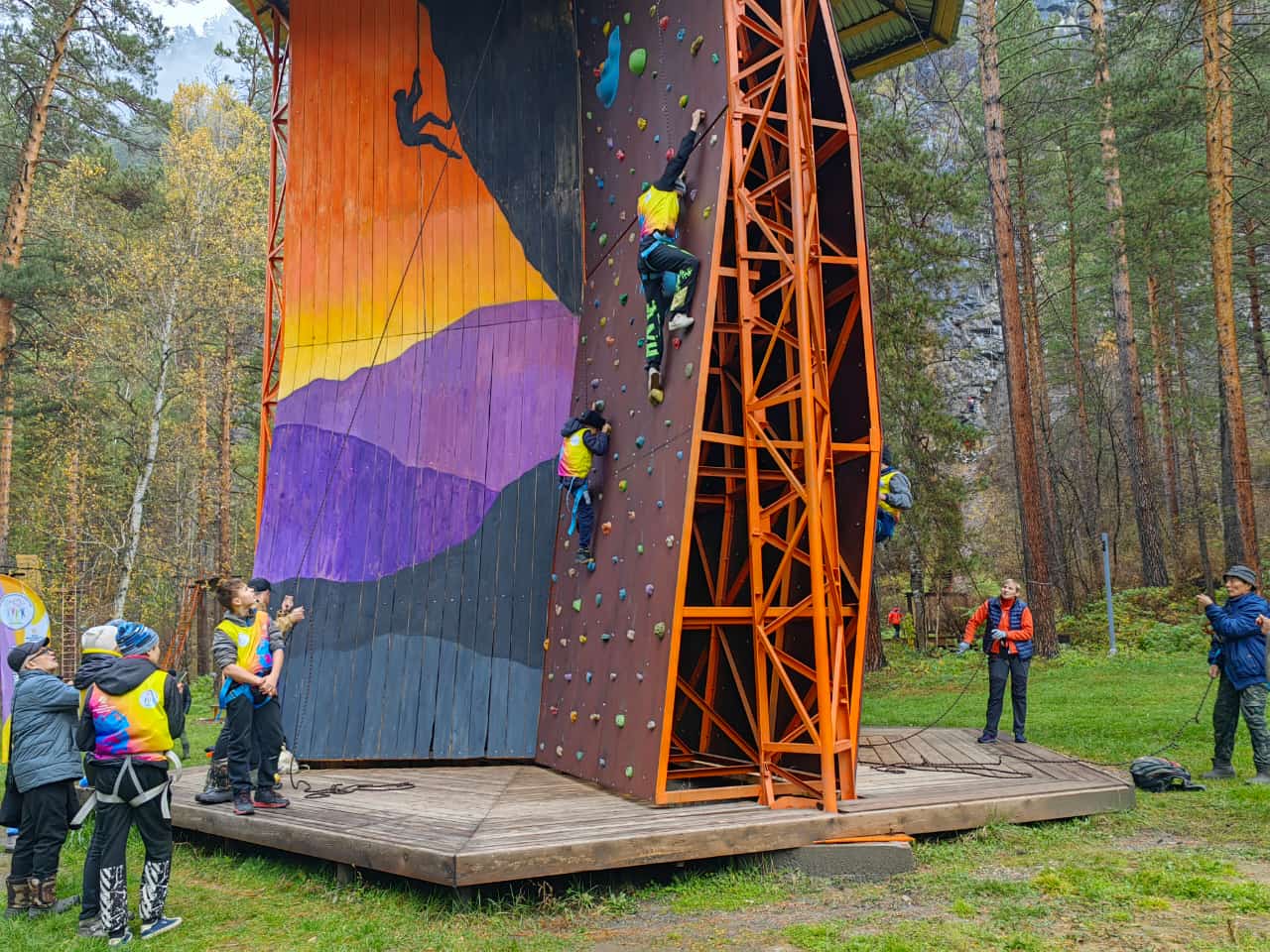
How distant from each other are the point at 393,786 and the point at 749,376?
15.0 ft

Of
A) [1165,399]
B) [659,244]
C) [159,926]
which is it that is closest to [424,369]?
[659,244]

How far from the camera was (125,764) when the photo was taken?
4.98 m

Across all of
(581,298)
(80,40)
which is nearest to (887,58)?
(581,298)

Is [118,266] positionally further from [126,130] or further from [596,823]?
[596,823]

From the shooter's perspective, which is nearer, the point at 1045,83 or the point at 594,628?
the point at 594,628

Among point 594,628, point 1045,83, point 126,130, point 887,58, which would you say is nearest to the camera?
point 594,628

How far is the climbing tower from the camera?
7062mm

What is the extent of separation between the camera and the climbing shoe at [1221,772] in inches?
307

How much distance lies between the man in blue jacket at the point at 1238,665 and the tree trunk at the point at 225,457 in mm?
20852

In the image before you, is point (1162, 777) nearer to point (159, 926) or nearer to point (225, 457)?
point (159, 926)

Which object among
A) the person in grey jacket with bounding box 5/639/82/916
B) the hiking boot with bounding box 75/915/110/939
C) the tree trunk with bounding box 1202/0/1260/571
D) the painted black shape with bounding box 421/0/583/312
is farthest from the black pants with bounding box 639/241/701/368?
the tree trunk with bounding box 1202/0/1260/571

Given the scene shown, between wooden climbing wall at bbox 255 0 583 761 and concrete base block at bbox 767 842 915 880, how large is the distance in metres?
4.29

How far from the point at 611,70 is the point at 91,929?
850 centimetres

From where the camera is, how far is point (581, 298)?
10516 millimetres
